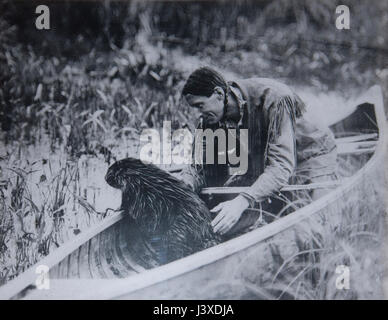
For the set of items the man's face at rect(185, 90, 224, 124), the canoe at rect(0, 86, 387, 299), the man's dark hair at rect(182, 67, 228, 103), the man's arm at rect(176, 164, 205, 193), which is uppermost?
the man's dark hair at rect(182, 67, 228, 103)

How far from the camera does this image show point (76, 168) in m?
2.88

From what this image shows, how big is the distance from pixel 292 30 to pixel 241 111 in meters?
0.57

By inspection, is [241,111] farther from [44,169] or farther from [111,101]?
[44,169]

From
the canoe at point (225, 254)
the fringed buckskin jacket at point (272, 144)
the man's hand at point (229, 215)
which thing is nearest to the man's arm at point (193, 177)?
the fringed buckskin jacket at point (272, 144)

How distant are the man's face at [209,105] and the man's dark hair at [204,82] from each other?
25mm

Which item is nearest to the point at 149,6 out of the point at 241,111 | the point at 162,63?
the point at 162,63

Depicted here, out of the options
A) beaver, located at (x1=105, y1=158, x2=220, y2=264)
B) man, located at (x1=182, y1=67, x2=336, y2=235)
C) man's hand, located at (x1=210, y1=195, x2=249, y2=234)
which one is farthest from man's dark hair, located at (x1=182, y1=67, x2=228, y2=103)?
man's hand, located at (x1=210, y1=195, x2=249, y2=234)

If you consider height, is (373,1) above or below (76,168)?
above

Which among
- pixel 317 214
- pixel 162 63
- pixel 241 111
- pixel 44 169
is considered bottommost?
pixel 317 214

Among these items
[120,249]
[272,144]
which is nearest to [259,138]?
[272,144]

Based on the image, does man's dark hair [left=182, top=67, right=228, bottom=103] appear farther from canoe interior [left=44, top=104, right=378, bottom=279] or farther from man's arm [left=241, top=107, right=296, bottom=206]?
canoe interior [left=44, top=104, right=378, bottom=279]

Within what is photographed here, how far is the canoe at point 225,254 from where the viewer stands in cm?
275

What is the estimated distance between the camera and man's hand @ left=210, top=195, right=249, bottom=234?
2803 mm

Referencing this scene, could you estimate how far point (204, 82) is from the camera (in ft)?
9.45
